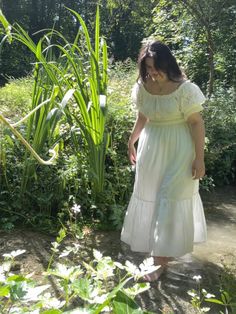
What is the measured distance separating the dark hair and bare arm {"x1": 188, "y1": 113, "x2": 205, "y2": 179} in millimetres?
248

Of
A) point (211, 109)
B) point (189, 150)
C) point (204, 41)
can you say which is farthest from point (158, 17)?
point (189, 150)

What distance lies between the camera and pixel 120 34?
17.9 m

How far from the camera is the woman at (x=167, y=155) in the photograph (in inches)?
93.7

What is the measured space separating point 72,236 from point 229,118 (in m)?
3.08

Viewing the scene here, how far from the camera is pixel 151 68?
236 centimetres

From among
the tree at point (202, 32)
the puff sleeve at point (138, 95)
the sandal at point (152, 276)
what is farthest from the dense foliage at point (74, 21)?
the sandal at point (152, 276)

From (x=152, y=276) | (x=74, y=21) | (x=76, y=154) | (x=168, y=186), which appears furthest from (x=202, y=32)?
(x=74, y=21)

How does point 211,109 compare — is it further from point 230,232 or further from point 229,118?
point 230,232

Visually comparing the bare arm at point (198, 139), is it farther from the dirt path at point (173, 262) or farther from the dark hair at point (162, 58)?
the dirt path at point (173, 262)

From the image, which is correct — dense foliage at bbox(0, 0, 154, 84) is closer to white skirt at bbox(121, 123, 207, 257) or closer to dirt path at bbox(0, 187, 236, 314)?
dirt path at bbox(0, 187, 236, 314)

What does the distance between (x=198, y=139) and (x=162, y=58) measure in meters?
0.49

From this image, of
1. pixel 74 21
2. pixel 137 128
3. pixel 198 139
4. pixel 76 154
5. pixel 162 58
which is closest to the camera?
pixel 162 58

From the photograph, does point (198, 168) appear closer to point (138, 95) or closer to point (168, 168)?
point (168, 168)

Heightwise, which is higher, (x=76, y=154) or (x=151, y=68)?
(x=151, y=68)
